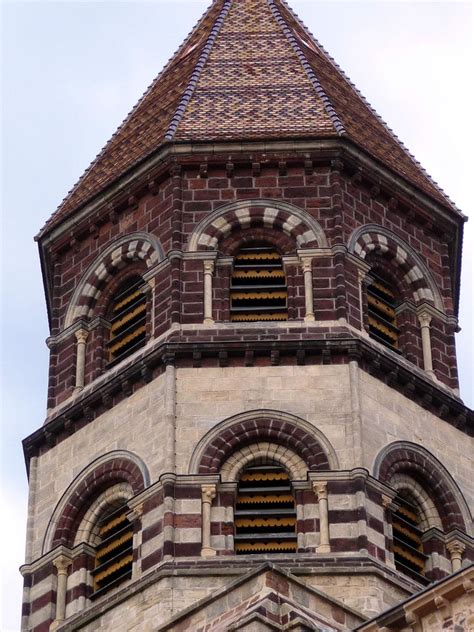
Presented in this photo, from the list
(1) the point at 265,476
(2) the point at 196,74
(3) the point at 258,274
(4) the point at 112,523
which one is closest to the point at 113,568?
(4) the point at 112,523

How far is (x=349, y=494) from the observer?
3691cm

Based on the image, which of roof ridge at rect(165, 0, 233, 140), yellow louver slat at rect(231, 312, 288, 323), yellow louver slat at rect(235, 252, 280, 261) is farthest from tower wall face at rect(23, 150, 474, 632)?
roof ridge at rect(165, 0, 233, 140)

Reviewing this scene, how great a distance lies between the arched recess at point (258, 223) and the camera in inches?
1594

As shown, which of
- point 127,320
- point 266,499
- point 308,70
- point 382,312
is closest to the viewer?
point 266,499

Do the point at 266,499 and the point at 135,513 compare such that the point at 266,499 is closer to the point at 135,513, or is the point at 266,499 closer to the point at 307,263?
the point at 135,513

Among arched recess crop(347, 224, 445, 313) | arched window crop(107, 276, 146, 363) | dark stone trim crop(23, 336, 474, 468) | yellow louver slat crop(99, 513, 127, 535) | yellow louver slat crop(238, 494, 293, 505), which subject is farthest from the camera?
arched recess crop(347, 224, 445, 313)

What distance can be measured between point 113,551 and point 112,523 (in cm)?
53

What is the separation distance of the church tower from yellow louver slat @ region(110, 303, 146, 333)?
1.6 inches

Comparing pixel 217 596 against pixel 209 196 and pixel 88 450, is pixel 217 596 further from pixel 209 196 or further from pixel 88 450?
pixel 209 196

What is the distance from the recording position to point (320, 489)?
3694cm

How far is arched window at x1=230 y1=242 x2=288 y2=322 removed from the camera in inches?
1567

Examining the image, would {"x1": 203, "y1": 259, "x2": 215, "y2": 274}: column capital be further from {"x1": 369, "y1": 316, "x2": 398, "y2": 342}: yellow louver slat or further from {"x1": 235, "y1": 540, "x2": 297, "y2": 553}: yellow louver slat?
{"x1": 235, "y1": 540, "x2": 297, "y2": 553}: yellow louver slat

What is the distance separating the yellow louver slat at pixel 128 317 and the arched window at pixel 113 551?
12.7ft

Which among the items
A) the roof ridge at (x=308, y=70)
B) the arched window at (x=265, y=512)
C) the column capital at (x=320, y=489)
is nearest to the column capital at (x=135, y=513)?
the arched window at (x=265, y=512)
